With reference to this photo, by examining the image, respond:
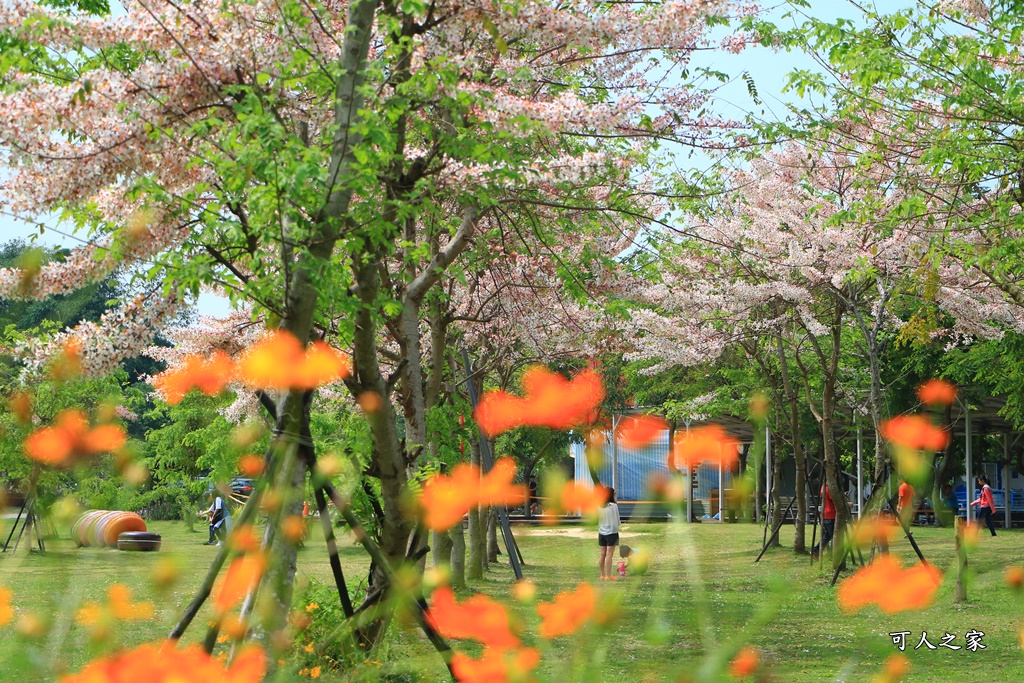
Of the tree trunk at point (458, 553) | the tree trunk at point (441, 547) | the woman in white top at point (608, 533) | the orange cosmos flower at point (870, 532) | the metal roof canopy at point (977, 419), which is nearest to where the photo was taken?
the orange cosmos flower at point (870, 532)

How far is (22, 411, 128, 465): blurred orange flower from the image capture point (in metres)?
1.99

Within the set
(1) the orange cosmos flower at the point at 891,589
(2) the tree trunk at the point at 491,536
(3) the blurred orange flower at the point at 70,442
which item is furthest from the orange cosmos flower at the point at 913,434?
(2) the tree trunk at the point at 491,536

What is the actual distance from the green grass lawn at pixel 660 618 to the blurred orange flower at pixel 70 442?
175 mm

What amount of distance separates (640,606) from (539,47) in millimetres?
7107

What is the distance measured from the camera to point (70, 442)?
207cm

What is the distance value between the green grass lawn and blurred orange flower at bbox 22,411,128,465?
18 centimetres

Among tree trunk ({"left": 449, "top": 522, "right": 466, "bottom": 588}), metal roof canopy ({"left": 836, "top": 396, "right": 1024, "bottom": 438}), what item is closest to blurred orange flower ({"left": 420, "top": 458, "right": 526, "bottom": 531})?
tree trunk ({"left": 449, "top": 522, "right": 466, "bottom": 588})

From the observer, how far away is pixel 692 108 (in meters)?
7.91

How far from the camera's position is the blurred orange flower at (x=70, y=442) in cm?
199

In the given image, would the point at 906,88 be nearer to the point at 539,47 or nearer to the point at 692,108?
the point at 692,108

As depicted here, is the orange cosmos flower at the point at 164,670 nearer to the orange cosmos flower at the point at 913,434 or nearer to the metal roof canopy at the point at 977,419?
the orange cosmos flower at the point at 913,434

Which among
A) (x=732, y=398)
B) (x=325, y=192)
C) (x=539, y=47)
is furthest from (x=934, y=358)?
(x=325, y=192)

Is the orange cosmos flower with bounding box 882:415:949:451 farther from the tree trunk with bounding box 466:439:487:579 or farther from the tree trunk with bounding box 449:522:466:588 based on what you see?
the tree trunk with bounding box 466:439:487:579

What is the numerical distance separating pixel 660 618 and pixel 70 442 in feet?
4.02
